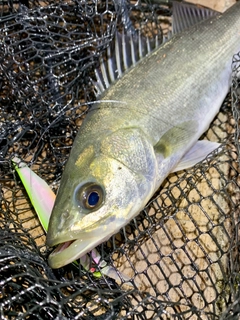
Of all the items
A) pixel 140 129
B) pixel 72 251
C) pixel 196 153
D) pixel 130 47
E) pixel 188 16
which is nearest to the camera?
pixel 72 251

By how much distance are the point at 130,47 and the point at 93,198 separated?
38.6 inches

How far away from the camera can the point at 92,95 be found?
2.59 m

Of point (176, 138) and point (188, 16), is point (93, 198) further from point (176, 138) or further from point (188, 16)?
point (188, 16)

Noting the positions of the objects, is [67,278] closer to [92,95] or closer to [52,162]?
[52,162]

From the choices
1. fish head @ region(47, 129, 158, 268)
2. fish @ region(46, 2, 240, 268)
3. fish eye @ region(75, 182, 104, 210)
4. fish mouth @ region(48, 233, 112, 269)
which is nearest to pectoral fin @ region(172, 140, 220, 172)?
fish @ region(46, 2, 240, 268)

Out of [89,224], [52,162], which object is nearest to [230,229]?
[89,224]

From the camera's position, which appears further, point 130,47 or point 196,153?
point 130,47

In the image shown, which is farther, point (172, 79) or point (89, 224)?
point (172, 79)

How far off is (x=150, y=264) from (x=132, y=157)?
19.7 inches

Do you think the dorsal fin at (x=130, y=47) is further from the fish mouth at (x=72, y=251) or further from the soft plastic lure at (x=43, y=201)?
the fish mouth at (x=72, y=251)

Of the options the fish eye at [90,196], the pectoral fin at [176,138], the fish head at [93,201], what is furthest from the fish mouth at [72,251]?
the pectoral fin at [176,138]

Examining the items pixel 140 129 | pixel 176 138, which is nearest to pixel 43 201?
pixel 140 129

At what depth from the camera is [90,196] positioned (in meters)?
1.80

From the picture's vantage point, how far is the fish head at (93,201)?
1.76m
